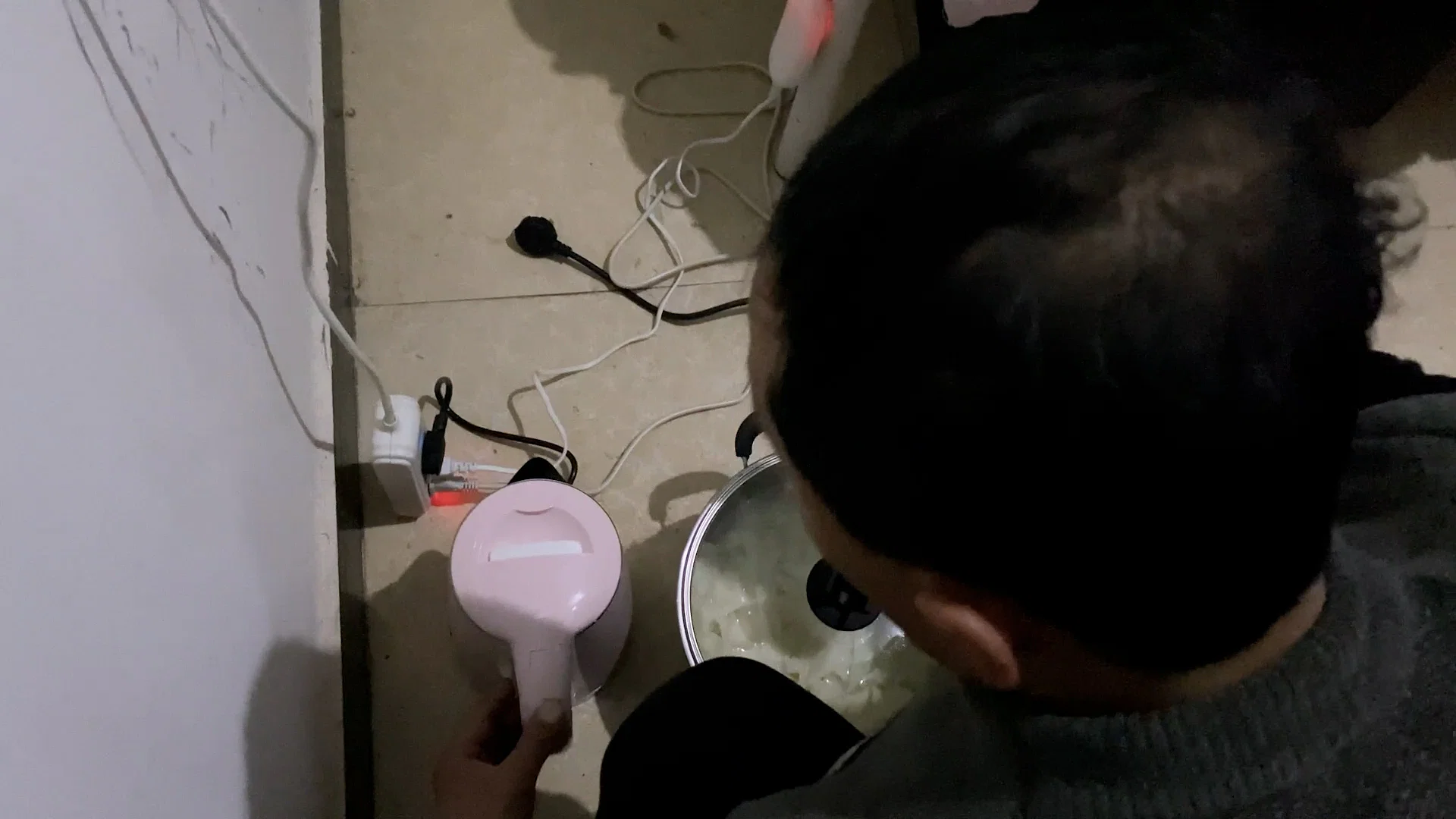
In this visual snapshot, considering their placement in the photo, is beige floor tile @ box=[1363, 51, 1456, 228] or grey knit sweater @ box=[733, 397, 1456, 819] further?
beige floor tile @ box=[1363, 51, 1456, 228]

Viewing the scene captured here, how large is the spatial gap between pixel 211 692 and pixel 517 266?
0.60 meters

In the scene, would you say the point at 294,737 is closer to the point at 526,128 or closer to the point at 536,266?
the point at 536,266

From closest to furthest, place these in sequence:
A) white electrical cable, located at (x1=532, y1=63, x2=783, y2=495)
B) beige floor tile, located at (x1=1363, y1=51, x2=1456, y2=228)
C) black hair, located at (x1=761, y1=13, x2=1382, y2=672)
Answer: black hair, located at (x1=761, y1=13, x2=1382, y2=672) < white electrical cable, located at (x1=532, y1=63, x2=783, y2=495) < beige floor tile, located at (x1=1363, y1=51, x2=1456, y2=228)

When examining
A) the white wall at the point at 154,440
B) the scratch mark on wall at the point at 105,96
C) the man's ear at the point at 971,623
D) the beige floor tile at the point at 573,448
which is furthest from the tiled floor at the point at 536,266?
the man's ear at the point at 971,623

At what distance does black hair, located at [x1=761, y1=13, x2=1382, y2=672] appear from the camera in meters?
0.30

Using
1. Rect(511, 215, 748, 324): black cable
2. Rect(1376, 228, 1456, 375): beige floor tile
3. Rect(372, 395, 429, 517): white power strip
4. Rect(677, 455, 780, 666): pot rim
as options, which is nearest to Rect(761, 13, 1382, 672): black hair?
Rect(677, 455, 780, 666): pot rim

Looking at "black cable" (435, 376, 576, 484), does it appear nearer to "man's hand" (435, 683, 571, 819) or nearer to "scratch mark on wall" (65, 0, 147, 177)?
"man's hand" (435, 683, 571, 819)

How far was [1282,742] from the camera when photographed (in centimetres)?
38

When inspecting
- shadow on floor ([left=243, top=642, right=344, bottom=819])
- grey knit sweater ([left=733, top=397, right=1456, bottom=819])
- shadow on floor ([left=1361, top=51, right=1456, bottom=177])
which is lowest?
shadow on floor ([left=243, top=642, right=344, bottom=819])

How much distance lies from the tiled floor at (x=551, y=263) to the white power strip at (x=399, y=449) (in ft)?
0.24

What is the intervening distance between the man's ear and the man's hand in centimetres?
40

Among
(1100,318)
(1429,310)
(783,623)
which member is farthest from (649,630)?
(1429,310)

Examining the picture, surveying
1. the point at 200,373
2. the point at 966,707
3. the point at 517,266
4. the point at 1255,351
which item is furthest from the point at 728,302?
the point at 1255,351

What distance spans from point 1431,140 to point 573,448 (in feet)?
3.55
